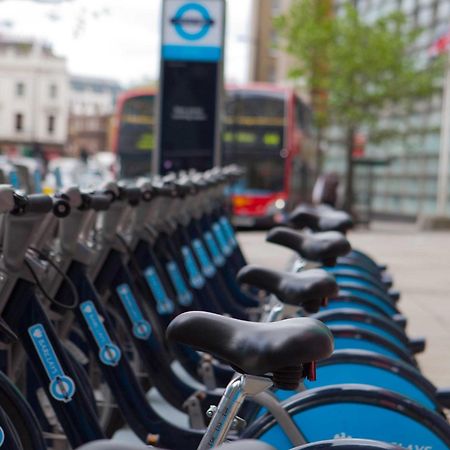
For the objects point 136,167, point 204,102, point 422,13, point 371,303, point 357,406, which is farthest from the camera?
point 422,13

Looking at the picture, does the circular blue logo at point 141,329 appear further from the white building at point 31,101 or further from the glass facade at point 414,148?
the white building at point 31,101

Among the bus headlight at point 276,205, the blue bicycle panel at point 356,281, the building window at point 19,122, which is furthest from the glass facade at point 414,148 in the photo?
the building window at point 19,122

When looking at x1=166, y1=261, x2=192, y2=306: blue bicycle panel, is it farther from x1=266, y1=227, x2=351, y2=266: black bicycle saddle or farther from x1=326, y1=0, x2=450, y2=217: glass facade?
x1=326, y1=0, x2=450, y2=217: glass facade

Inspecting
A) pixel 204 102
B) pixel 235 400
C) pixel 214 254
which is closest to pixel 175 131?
pixel 204 102

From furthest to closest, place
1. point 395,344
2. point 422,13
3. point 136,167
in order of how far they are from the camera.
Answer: point 422,13
point 136,167
point 395,344

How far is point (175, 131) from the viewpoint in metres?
9.52

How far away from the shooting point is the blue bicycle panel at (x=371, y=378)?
3203 millimetres

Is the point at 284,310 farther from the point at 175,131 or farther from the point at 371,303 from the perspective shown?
the point at 175,131

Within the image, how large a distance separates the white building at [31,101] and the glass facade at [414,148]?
82.5 feet

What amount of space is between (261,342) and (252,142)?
21586mm

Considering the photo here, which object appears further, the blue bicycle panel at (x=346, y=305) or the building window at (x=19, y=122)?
the building window at (x=19, y=122)

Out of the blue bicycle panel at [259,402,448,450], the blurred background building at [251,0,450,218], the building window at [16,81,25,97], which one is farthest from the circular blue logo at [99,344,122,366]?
the building window at [16,81,25,97]

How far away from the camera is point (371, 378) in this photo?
321 cm

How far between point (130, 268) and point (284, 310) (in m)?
1.53
